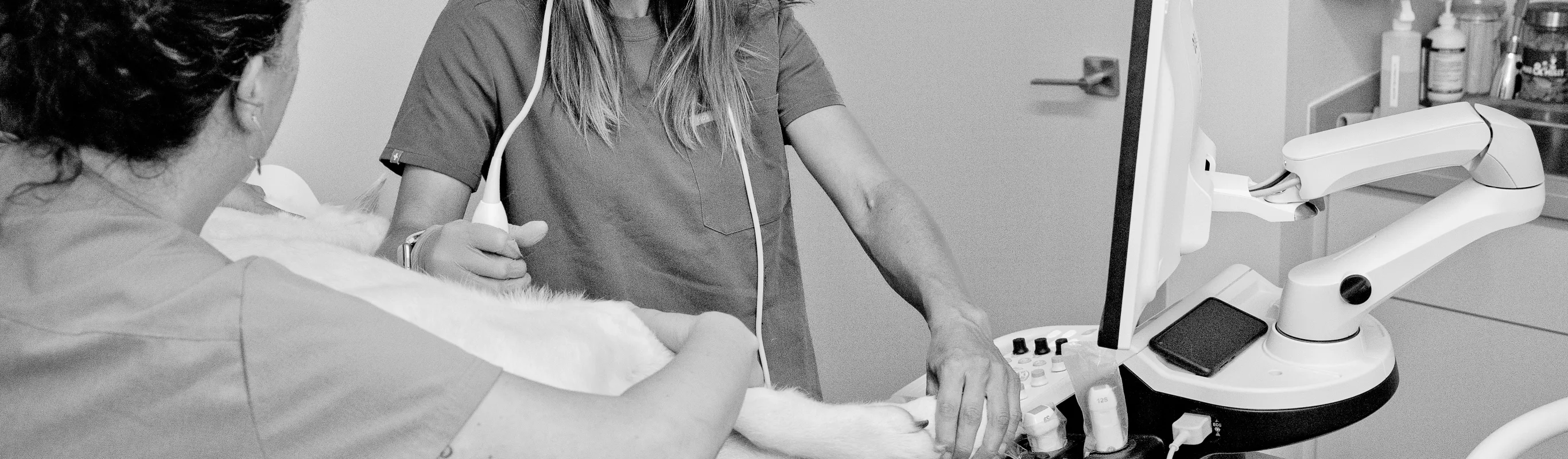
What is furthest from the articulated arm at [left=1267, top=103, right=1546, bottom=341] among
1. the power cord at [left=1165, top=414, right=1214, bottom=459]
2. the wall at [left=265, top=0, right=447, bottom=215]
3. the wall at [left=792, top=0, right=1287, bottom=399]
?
the wall at [left=265, top=0, right=447, bottom=215]

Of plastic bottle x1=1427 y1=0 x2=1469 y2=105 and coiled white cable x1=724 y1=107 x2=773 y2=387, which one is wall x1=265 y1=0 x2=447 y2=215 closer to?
coiled white cable x1=724 y1=107 x2=773 y2=387

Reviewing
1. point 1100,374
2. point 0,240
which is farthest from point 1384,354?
point 0,240

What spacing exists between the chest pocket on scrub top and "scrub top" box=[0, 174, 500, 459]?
67cm

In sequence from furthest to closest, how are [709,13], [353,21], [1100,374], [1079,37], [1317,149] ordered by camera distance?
1. [1079,37]
2. [353,21]
3. [709,13]
4. [1317,149]
5. [1100,374]

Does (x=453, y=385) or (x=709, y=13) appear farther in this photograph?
(x=709, y=13)

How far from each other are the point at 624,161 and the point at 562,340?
1.69 feet

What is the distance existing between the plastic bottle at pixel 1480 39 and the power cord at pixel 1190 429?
1221 millimetres

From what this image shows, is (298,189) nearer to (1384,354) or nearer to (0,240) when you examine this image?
(0,240)

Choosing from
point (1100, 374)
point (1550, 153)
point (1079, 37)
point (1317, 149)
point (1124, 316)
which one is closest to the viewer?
point (1124, 316)

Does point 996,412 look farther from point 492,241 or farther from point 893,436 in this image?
point 492,241

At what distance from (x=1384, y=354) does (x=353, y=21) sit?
130cm

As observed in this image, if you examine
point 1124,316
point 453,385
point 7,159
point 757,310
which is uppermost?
point 7,159

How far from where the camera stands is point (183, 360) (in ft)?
1.82

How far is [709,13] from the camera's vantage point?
1217mm
